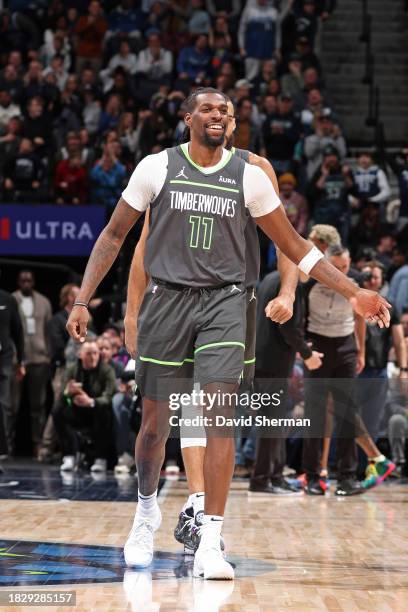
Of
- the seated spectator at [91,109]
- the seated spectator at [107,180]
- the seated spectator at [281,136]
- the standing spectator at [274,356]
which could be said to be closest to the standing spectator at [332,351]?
the standing spectator at [274,356]

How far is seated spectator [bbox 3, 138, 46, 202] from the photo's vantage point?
13.6 meters

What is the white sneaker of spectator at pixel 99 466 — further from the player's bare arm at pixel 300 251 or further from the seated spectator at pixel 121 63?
the seated spectator at pixel 121 63

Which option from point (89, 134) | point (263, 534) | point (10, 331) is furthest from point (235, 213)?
point (89, 134)

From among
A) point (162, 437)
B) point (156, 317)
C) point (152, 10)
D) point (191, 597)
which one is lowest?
point (191, 597)

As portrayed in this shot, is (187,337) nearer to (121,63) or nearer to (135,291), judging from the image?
(135,291)

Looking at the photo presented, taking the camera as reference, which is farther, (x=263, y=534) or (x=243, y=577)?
(x=263, y=534)

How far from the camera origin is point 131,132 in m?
14.7

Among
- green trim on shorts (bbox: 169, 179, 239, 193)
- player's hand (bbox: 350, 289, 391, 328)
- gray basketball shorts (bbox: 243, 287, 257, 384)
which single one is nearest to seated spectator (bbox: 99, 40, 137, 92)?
gray basketball shorts (bbox: 243, 287, 257, 384)

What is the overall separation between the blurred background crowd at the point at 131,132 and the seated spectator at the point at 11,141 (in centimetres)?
1

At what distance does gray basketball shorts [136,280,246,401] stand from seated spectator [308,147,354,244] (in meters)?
8.51

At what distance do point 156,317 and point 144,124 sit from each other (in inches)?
383

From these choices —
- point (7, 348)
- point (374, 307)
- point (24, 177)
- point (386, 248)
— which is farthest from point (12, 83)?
point (374, 307)

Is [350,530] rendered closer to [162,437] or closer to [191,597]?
[162,437]

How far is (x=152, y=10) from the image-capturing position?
1694cm
